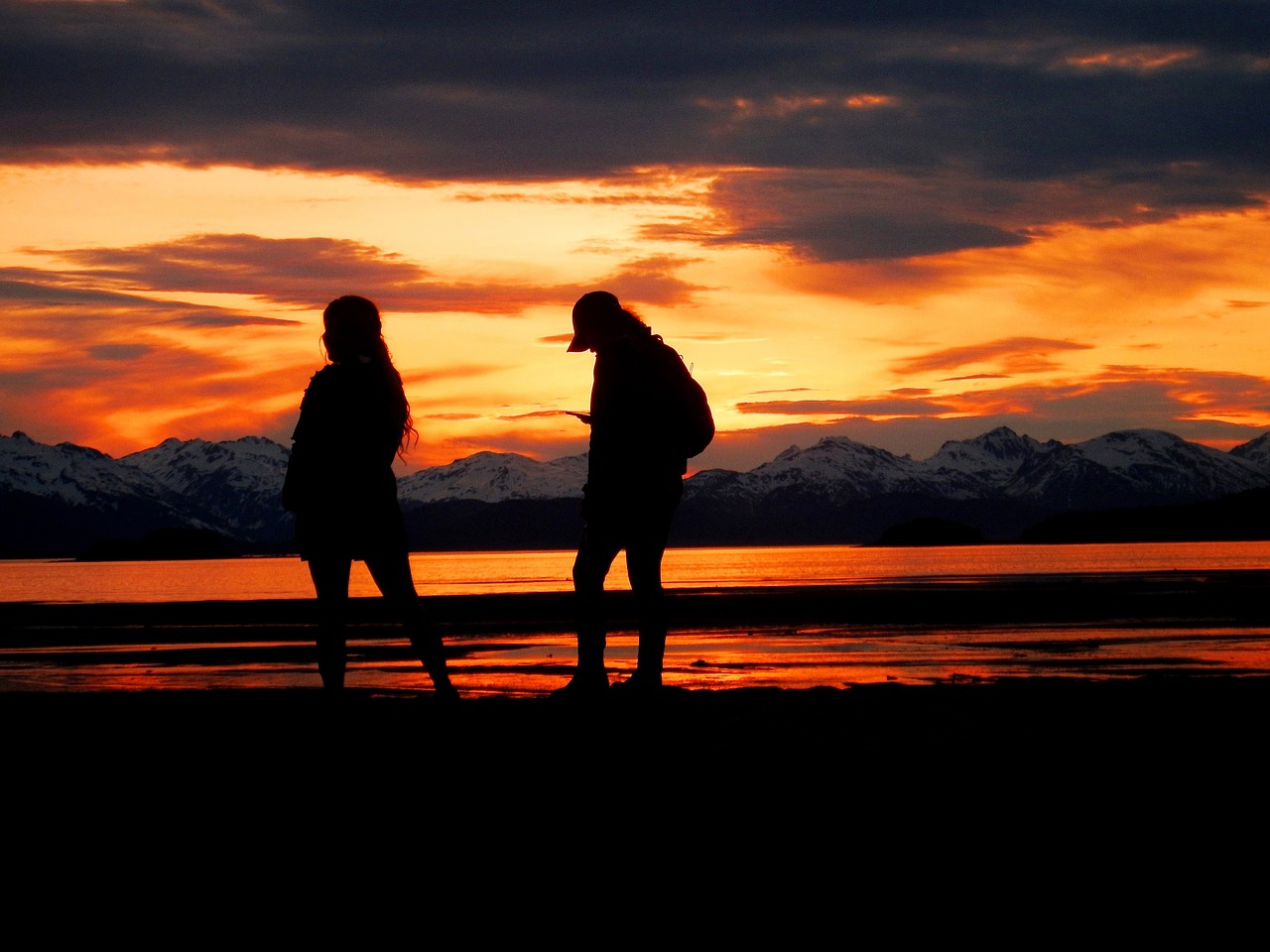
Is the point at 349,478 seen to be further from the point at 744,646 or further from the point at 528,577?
the point at 528,577

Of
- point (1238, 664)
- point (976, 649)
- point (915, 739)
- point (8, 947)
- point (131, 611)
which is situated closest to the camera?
point (8, 947)

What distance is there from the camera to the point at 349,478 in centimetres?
841

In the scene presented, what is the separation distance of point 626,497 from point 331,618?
2093 mm

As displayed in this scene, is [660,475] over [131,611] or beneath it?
over

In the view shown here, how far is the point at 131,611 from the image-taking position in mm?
37531

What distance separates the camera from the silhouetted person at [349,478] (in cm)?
833

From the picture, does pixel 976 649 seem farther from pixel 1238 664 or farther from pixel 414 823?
pixel 414 823

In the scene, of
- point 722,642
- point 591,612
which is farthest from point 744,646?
point 591,612

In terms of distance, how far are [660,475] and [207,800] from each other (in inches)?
160

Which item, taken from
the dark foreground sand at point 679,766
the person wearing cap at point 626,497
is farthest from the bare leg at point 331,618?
the person wearing cap at point 626,497

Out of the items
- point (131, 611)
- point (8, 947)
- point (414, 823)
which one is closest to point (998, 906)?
point (414, 823)

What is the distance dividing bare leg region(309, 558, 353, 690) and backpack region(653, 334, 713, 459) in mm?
2411

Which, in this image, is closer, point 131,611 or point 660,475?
point 660,475

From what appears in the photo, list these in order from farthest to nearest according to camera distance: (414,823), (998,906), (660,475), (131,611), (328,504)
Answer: (131,611)
(660,475)
(328,504)
(414,823)
(998,906)
